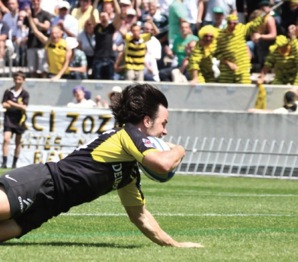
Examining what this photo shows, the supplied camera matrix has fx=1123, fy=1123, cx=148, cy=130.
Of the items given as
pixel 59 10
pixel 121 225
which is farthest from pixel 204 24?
pixel 121 225

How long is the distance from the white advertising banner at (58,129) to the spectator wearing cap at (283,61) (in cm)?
352

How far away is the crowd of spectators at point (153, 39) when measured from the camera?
24078 millimetres

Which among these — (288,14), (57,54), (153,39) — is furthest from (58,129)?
(288,14)

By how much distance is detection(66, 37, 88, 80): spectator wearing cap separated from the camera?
26.7 m

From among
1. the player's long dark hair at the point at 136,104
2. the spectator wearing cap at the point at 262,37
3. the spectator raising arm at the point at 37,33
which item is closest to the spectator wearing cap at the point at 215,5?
the spectator wearing cap at the point at 262,37

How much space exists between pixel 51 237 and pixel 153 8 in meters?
17.9

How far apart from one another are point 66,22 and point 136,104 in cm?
1896

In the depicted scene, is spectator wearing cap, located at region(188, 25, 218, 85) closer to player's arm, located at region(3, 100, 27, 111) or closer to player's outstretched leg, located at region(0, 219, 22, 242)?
player's arm, located at region(3, 100, 27, 111)

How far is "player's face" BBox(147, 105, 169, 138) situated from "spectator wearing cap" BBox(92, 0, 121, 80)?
1714 centimetres

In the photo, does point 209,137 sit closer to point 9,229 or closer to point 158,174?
point 9,229

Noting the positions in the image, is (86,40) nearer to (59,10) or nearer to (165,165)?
(59,10)

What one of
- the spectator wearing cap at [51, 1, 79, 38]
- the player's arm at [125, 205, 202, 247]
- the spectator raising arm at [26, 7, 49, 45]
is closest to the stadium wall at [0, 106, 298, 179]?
the spectator raising arm at [26, 7, 49, 45]

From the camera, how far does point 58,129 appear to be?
23.9 m

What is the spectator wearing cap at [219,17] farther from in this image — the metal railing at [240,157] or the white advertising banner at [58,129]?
the white advertising banner at [58,129]
